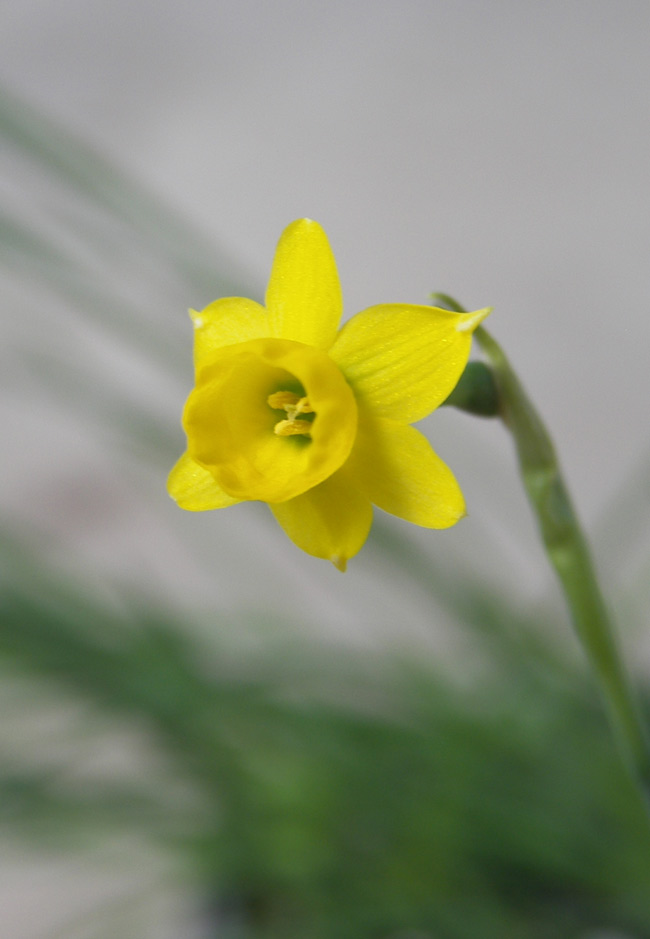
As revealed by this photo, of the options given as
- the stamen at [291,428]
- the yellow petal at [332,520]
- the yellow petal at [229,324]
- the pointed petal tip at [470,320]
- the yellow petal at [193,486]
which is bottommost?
the yellow petal at [332,520]

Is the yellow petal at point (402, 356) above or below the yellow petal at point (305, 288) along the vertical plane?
below

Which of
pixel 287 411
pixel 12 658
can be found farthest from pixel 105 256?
pixel 287 411

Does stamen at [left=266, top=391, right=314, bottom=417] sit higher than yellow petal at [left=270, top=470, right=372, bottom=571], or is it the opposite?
stamen at [left=266, top=391, right=314, bottom=417]

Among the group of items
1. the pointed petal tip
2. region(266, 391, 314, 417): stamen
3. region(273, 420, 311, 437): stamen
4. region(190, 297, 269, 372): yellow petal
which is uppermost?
region(190, 297, 269, 372): yellow petal
